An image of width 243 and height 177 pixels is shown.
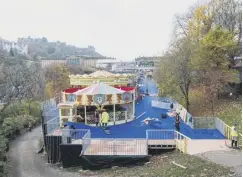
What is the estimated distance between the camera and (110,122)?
2491cm

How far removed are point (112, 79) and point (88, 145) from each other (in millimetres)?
15381

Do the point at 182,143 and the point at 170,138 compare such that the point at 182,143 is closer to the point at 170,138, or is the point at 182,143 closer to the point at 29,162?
the point at 170,138

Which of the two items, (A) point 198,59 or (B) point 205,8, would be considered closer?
(A) point 198,59

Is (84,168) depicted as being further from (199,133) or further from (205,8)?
(205,8)

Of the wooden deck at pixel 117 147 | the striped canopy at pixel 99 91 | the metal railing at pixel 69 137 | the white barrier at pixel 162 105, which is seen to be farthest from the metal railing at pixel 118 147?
the white barrier at pixel 162 105

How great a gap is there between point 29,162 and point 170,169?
9.98 meters

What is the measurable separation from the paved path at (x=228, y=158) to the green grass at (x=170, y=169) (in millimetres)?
471

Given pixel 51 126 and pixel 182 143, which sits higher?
pixel 51 126

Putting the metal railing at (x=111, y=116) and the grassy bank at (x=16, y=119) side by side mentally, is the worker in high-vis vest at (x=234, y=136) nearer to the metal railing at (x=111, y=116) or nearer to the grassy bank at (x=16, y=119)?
Result: the metal railing at (x=111, y=116)

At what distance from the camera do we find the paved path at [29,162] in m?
17.4

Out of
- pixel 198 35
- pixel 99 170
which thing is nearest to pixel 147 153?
pixel 99 170

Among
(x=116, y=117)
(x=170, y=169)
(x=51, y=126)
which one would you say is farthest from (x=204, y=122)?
(x=51, y=126)

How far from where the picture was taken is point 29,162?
20125mm

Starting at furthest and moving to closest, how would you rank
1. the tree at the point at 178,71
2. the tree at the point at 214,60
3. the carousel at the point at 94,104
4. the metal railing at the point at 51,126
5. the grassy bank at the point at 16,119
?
the tree at the point at 178,71 → the tree at the point at 214,60 → the grassy bank at the point at 16,119 → the carousel at the point at 94,104 → the metal railing at the point at 51,126
